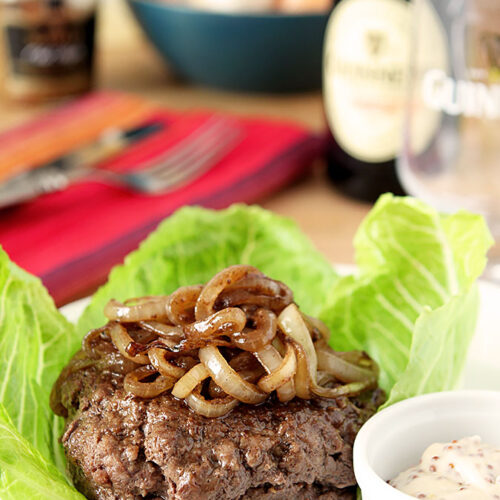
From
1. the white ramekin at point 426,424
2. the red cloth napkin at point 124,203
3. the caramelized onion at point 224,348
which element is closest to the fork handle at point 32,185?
the red cloth napkin at point 124,203

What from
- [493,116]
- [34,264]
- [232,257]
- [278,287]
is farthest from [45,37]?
[278,287]

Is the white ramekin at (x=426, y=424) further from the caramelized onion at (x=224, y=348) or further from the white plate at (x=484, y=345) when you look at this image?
the white plate at (x=484, y=345)

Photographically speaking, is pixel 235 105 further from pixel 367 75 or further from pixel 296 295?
pixel 296 295

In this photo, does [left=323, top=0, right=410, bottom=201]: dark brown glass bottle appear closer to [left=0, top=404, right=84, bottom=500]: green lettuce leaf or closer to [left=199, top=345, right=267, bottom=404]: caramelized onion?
[left=199, top=345, right=267, bottom=404]: caramelized onion

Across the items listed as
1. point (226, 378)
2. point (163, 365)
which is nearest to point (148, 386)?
point (163, 365)

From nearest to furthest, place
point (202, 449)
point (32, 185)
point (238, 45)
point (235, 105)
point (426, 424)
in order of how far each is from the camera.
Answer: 1. point (202, 449)
2. point (426, 424)
3. point (32, 185)
4. point (238, 45)
5. point (235, 105)

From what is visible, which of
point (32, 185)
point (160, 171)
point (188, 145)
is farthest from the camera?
point (188, 145)

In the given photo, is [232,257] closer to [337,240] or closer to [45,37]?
[337,240]

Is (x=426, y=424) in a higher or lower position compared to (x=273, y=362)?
lower
